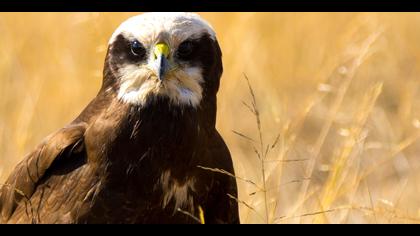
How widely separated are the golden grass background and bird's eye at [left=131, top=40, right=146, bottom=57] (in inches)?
85.3

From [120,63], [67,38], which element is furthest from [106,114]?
[67,38]

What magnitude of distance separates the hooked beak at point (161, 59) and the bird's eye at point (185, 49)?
0.08 m

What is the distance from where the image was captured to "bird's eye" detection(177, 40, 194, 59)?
4.91m

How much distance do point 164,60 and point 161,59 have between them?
17 millimetres

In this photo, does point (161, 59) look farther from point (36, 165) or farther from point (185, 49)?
point (36, 165)

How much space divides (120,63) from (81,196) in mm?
564

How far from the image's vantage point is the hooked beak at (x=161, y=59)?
475cm

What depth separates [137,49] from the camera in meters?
4.90

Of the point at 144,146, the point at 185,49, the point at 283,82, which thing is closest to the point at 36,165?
the point at 144,146

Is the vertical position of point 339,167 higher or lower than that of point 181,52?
lower

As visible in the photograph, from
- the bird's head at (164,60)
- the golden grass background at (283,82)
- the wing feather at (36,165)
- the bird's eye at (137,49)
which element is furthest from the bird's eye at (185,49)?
the golden grass background at (283,82)

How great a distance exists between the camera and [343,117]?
794 centimetres

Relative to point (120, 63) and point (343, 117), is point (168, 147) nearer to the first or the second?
point (120, 63)
